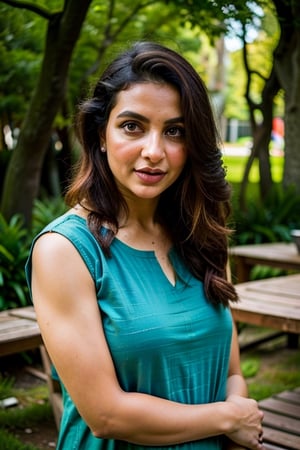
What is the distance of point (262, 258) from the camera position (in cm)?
670

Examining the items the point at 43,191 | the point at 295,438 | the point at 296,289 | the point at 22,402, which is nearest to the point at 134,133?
the point at 295,438

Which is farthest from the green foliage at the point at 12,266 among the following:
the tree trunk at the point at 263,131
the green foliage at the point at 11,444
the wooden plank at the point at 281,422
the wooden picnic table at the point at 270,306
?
the tree trunk at the point at 263,131

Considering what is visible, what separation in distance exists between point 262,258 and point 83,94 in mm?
2413

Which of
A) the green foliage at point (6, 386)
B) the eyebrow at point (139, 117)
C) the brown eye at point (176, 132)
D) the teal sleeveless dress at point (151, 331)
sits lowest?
the green foliage at point (6, 386)

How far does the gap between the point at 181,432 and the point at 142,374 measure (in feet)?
0.60

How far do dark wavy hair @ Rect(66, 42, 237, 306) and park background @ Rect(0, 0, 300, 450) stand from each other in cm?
26

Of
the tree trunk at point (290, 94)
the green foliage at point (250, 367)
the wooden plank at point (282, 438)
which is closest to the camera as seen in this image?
the wooden plank at point (282, 438)

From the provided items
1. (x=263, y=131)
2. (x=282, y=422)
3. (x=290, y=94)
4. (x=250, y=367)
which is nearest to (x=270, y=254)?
(x=250, y=367)

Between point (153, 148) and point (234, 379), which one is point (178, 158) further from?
point (234, 379)

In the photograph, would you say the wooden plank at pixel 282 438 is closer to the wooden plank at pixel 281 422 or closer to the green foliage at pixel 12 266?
the wooden plank at pixel 281 422

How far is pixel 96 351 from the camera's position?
6.26ft

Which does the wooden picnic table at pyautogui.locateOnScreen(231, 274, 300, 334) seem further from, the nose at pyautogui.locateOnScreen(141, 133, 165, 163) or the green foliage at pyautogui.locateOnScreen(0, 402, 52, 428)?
the nose at pyautogui.locateOnScreen(141, 133, 165, 163)

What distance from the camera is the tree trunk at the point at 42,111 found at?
5383mm

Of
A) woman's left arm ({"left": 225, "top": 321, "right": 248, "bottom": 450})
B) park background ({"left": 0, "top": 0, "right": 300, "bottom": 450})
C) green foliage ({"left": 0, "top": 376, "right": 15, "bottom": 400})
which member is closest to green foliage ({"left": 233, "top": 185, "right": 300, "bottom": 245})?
park background ({"left": 0, "top": 0, "right": 300, "bottom": 450})
